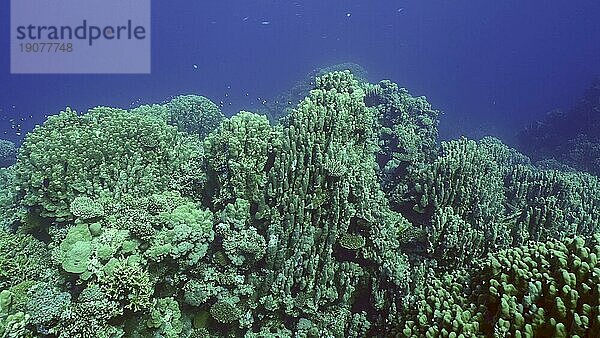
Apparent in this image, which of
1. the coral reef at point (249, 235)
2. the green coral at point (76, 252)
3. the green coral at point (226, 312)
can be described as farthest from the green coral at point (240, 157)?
the green coral at point (76, 252)

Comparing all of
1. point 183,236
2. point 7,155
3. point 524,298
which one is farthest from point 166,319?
point 7,155

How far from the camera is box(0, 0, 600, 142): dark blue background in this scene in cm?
5225

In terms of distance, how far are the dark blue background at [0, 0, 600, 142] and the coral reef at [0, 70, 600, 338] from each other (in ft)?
71.7

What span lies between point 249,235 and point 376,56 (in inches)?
3500

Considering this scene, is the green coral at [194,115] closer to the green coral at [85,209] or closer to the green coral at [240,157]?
the green coral at [240,157]

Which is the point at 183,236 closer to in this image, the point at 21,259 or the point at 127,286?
the point at 127,286

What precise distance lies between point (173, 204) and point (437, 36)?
156219 millimetres

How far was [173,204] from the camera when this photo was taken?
16.6 feet

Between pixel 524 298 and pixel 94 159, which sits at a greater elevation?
pixel 94 159

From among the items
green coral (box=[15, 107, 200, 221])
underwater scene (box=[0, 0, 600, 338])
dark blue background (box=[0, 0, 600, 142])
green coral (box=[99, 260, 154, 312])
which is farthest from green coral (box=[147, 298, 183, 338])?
dark blue background (box=[0, 0, 600, 142])

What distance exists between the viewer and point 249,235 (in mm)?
4754

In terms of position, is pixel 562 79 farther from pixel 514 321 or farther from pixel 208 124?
Result: pixel 514 321

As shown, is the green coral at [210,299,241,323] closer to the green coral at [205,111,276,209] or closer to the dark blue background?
the green coral at [205,111,276,209]

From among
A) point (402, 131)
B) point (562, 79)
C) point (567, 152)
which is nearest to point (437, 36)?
point (562, 79)
